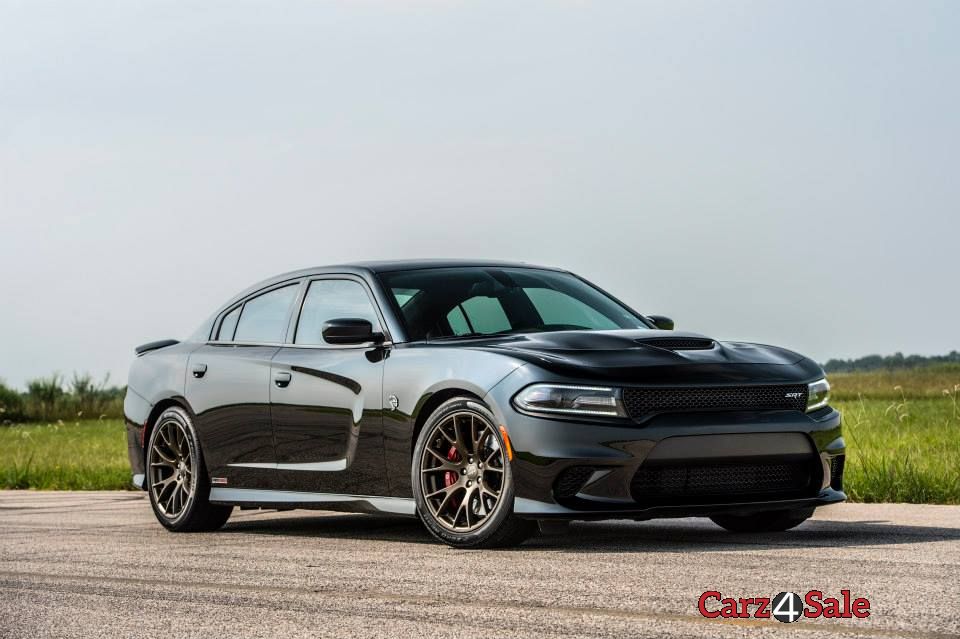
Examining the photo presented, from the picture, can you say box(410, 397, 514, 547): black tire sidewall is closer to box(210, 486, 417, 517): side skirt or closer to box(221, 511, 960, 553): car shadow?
box(210, 486, 417, 517): side skirt

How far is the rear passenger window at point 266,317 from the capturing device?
946 cm

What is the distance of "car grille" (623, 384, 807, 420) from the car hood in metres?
0.05

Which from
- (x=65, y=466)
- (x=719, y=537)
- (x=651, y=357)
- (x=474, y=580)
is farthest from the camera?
(x=65, y=466)

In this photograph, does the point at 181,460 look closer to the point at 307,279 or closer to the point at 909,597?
the point at 307,279

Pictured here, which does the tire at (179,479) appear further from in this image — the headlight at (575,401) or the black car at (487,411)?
the headlight at (575,401)

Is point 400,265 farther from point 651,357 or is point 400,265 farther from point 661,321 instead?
point 651,357

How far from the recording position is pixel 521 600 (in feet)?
18.9

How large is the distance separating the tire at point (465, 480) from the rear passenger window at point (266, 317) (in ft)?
6.20

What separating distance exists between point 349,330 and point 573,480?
1667 millimetres

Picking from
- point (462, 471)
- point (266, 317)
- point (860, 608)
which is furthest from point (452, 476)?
point (860, 608)

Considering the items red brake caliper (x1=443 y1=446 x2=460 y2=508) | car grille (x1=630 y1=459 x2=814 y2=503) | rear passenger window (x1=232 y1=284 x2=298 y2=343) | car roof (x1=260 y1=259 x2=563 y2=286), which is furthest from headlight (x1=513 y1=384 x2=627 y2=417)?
rear passenger window (x1=232 y1=284 x2=298 y2=343)

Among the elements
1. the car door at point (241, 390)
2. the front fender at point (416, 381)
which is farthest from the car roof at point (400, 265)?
the front fender at point (416, 381)

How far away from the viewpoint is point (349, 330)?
8281 mm

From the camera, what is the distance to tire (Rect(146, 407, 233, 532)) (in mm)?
9789
